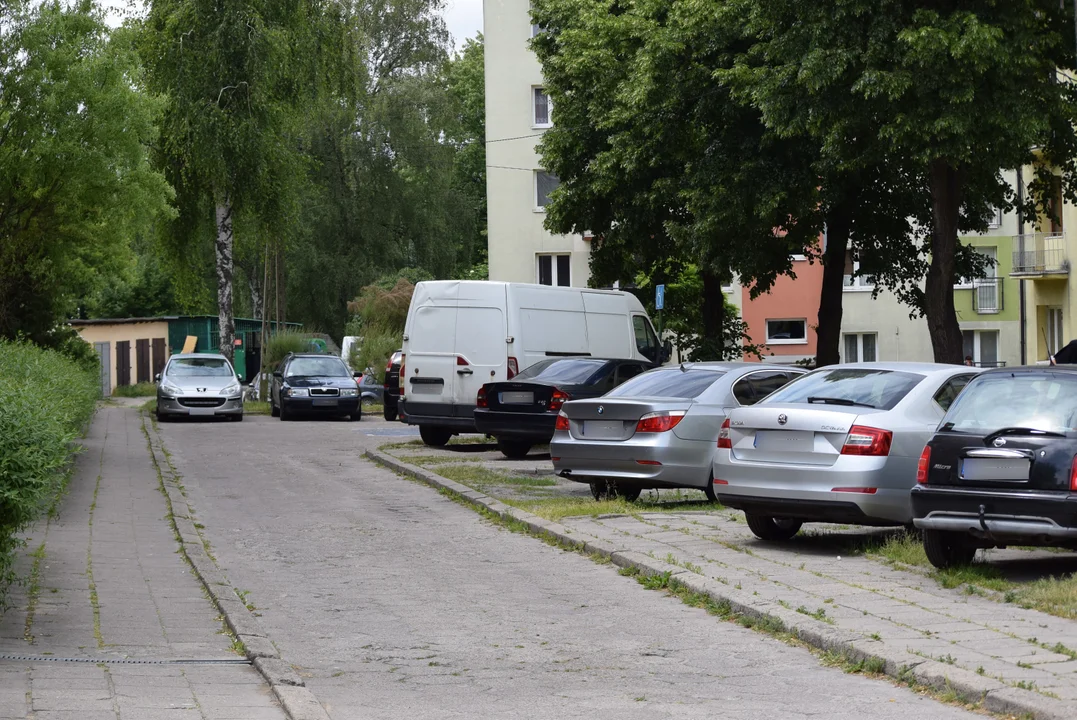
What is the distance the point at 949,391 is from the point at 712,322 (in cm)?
2059

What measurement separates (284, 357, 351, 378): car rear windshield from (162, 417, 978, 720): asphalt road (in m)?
20.6

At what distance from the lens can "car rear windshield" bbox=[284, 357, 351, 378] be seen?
34.8m

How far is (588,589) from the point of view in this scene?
943 cm

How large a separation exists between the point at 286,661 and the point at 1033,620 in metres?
4.15

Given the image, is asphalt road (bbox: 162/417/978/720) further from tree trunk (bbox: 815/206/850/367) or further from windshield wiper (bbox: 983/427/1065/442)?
tree trunk (bbox: 815/206/850/367)

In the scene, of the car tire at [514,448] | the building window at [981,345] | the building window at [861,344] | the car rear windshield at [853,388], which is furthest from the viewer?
the building window at [981,345]

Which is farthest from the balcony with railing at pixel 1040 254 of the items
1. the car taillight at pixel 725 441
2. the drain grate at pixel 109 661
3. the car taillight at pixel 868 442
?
the drain grate at pixel 109 661

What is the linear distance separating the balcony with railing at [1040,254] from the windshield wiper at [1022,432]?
34.6 metres

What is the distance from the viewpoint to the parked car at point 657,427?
13203mm

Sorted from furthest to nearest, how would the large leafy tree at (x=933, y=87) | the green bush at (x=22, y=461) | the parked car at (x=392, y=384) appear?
the parked car at (x=392, y=384), the large leafy tree at (x=933, y=87), the green bush at (x=22, y=461)

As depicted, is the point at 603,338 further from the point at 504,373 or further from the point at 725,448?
the point at 725,448

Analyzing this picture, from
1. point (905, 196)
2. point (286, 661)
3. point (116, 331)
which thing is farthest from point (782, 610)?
point (116, 331)

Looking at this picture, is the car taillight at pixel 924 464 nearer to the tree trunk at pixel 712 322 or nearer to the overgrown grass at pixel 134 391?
the tree trunk at pixel 712 322

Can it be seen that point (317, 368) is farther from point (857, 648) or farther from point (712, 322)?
point (857, 648)
